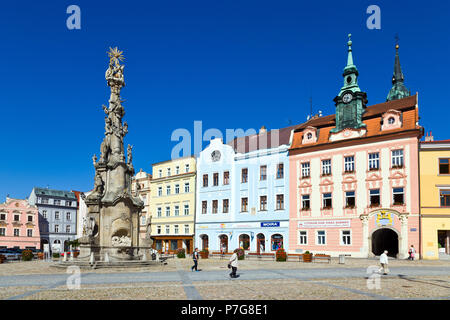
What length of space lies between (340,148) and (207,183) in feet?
58.6

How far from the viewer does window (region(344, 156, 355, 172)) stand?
1634 inches

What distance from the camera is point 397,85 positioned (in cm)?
7012

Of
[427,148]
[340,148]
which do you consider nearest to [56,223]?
[340,148]

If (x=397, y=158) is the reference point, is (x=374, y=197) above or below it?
below

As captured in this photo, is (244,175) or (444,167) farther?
(244,175)

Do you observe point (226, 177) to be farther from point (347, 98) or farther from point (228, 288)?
point (228, 288)

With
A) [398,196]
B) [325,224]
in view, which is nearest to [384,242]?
[325,224]

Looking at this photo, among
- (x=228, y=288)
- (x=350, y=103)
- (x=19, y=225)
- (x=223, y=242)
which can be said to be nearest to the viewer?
(x=228, y=288)

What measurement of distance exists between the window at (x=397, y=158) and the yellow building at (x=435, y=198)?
1.60 m

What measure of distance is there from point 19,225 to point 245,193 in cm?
4273

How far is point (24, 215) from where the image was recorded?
7275 cm

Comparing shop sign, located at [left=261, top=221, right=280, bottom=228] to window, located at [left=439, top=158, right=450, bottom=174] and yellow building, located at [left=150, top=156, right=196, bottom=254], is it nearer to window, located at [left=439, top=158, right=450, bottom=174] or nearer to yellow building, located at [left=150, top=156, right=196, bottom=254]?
yellow building, located at [left=150, top=156, right=196, bottom=254]

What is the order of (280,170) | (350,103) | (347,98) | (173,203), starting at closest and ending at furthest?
(350,103) → (347,98) → (280,170) → (173,203)

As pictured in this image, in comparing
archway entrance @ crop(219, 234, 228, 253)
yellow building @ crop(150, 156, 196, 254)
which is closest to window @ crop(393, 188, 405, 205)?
archway entrance @ crop(219, 234, 228, 253)
